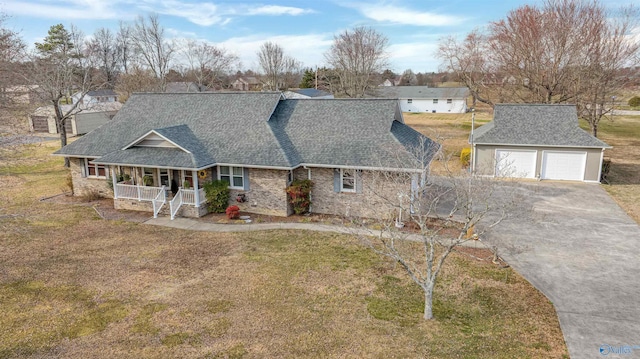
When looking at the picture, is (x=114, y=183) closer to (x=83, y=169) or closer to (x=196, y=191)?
(x=83, y=169)

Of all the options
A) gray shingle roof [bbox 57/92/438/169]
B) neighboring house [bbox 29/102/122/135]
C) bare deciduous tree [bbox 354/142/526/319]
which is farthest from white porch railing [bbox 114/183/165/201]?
neighboring house [bbox 29/102/122/135]

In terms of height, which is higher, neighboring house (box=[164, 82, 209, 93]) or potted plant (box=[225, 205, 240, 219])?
neighboring house (box=[164, 82, 209, 93])

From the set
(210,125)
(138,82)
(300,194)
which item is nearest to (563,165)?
(300,194)

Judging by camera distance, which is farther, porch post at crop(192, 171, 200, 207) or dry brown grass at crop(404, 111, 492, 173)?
dry brown grass at crop(404, 111, 492, 173)

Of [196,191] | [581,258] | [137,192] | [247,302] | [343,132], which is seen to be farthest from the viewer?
[137,192]

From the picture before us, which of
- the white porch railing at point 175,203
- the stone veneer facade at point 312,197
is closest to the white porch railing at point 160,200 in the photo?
the stone veneer facade at point 312,197

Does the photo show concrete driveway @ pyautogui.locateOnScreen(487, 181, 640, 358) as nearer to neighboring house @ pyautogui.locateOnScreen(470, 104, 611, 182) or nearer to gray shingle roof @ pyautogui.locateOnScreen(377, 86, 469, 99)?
neighboring house @ pyautogui.locateOnScreen(470, 104, 611, 182)

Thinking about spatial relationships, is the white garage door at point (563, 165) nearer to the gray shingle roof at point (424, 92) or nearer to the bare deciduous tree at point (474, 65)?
the bare deciduous tree at point (474, 65)
